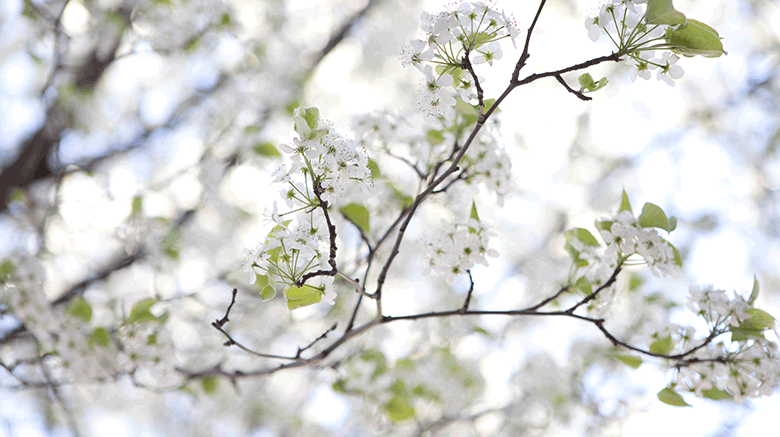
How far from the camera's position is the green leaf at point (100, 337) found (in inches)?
60.9

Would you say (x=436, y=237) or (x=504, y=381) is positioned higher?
(x=504, y=381)

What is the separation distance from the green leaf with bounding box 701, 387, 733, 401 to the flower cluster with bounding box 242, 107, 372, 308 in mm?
973

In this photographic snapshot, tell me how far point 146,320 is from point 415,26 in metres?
3.02

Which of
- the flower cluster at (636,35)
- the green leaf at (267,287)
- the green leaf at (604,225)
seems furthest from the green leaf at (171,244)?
the flower cluster at (636,35)

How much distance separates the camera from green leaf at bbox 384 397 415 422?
1737 millimetres

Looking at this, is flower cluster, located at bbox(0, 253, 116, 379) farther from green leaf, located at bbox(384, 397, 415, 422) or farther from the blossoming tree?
green leaf, located at bbox(384, 397, 415, 422)

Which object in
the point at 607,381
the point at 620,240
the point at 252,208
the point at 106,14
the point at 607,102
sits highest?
the point at 607,102

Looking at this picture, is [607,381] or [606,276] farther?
[607,381]

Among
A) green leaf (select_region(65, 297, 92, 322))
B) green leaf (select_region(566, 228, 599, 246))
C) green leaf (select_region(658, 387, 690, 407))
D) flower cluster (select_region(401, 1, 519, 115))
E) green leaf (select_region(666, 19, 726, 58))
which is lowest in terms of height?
green leaf (select_region(658, 387, 690, 407))

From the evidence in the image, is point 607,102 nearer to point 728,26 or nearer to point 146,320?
point 728,26

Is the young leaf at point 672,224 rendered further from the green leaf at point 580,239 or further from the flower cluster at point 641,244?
the green leaf at point 580,239

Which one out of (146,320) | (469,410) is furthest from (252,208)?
(469,410)

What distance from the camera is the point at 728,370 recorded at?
1123 millimetres

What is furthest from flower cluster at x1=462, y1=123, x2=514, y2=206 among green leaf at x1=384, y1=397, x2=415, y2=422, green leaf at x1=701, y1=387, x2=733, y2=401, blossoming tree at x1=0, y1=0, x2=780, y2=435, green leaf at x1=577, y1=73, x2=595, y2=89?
green leaf at x1=384, y1=397, x2=415, y2=422
